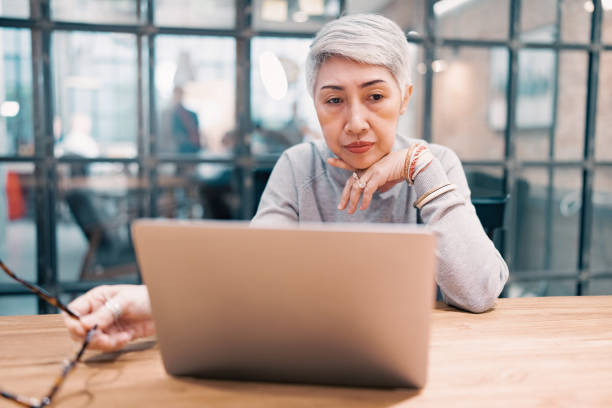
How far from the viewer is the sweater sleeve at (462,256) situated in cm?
94

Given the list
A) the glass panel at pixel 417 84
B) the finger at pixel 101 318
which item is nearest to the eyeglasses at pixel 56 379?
the finger at pixel 101 318

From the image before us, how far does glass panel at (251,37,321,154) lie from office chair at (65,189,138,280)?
2.55ft

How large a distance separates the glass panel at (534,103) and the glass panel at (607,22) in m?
0.26

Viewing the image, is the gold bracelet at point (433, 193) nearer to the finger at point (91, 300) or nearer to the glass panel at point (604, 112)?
the finger at point (91, 300)

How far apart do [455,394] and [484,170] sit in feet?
6.26

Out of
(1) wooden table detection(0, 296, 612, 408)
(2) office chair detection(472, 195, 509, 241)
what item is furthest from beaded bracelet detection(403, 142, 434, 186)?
(1) wooden table detection(0, 296, 612, 408)

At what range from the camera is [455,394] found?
1.93 feet

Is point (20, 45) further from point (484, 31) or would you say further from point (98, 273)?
point (484, 31)

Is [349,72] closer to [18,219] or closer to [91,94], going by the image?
[91,94]

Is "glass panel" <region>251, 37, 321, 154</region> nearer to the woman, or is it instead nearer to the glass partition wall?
the glass partition wall

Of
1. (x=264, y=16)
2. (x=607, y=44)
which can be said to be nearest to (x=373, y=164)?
(x=264, y=16)

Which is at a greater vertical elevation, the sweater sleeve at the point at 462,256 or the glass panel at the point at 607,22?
the glass panel at the point at 607,22

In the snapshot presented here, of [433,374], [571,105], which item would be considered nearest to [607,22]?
[571,105]

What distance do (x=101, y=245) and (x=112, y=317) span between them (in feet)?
5.37
